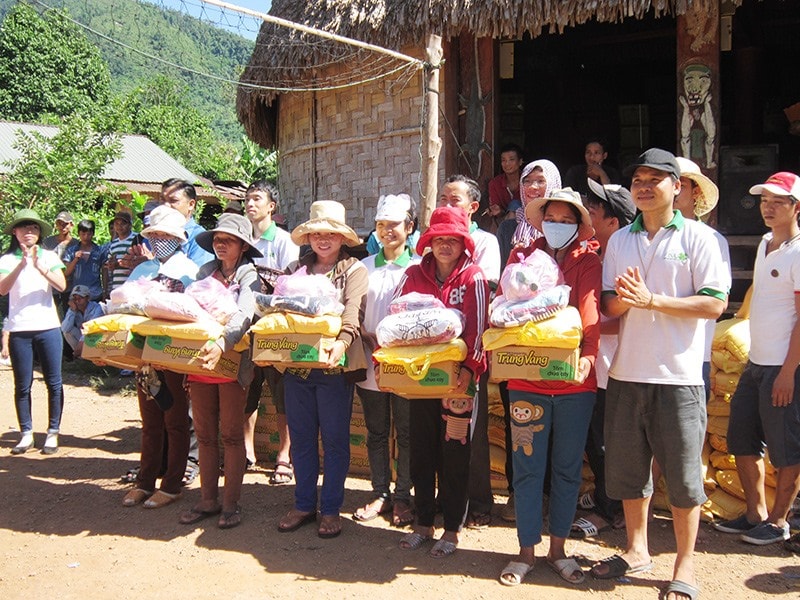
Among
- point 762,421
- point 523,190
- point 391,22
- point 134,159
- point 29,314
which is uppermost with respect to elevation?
point 134,159

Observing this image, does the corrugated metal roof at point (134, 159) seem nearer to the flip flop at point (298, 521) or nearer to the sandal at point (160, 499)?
the sandal at point (160, 499)

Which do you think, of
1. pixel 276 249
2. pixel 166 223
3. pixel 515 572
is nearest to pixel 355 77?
pixel 276 249

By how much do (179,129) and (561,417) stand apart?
37246 mm

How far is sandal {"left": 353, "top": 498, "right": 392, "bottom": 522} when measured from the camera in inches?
190

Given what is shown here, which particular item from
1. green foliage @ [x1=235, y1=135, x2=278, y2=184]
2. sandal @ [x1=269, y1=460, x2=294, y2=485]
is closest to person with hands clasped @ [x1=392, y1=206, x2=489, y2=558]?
sandal @ [x1=269, y1=460, x2=294, y2=485]

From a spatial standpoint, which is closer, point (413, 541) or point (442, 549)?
point (442, 549)

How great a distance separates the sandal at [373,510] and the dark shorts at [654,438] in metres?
1.59

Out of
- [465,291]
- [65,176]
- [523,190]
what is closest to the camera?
[465,291]

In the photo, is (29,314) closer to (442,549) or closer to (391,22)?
(442,549)

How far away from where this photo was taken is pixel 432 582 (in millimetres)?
3979

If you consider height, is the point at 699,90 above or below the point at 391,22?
below

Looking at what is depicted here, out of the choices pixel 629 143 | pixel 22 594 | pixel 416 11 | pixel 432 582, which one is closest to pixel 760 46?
pixel 629 143

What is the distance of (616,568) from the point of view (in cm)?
391

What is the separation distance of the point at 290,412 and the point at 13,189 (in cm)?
930
